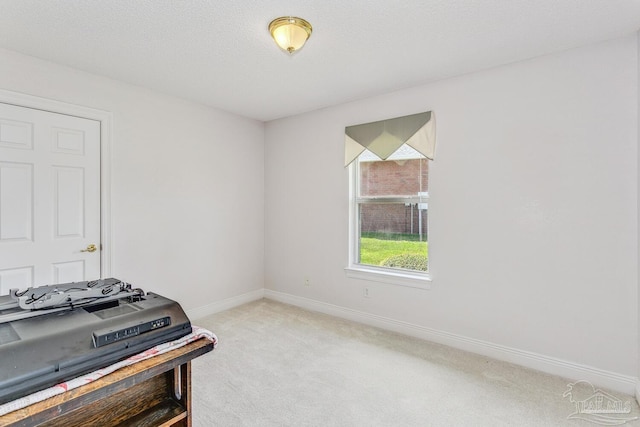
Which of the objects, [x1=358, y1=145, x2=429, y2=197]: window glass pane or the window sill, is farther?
[x1=358, y1=145, x2=429, y2=197]: window glass pane

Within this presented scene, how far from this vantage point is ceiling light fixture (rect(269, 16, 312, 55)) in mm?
2053

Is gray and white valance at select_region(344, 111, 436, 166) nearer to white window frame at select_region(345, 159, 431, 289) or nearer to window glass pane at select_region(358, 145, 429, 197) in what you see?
window glass pane at select_region(358, 145, 429, 197)

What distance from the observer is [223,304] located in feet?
13.1

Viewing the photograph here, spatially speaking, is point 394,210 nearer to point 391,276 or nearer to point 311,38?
point 391,276

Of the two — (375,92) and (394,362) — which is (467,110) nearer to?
(375,92)

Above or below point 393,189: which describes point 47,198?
below

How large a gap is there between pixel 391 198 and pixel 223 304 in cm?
237

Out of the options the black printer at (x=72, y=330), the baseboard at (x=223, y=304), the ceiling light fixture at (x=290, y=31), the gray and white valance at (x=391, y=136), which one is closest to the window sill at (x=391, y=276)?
the gray and white valance at (x=391, y=136)

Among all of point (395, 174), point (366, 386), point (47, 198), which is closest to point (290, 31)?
point (395, 174)

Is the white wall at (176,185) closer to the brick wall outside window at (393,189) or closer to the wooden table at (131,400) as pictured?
the brick wall outside window at (393,189)

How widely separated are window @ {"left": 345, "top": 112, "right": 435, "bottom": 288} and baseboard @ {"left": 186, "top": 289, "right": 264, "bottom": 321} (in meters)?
1.46

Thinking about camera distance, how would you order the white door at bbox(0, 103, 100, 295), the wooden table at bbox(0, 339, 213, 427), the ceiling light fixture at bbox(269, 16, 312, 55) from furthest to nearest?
the white door at bbox(0, 103, 100, 295), the ceiling light fixture at bbox(269, 16, 312, 55), the wooden table at bbox(0, 339, 213, 427)

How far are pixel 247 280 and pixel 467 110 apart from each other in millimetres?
3217

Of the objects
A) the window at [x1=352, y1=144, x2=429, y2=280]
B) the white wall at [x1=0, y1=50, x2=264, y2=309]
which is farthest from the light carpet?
the white wall at [x1=0, y1=50, x2=264, y2=309]
